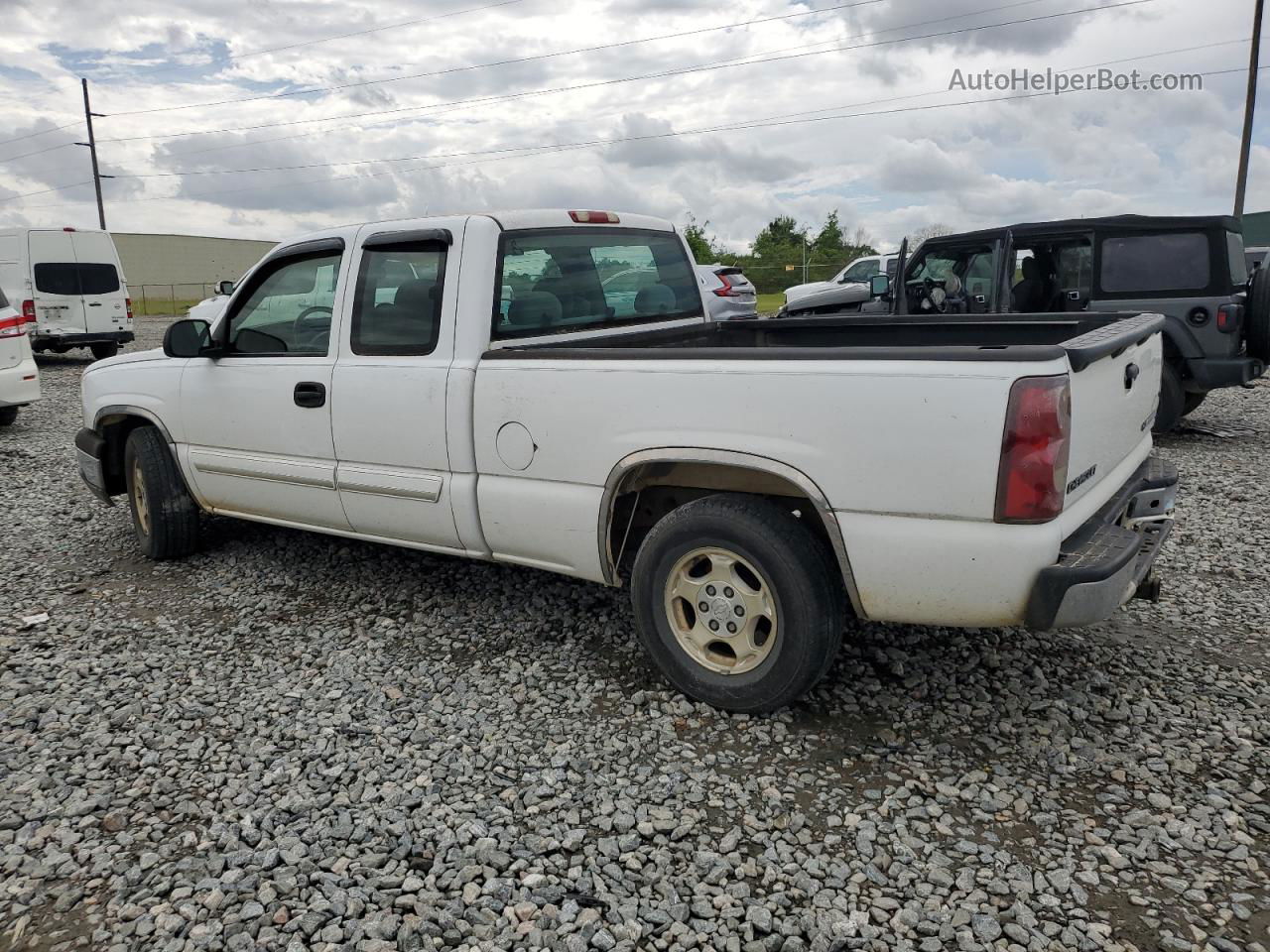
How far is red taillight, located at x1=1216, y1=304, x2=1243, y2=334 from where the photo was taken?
25.7ft

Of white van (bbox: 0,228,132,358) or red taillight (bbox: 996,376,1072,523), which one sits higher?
white van (bbox: 0,228,132,358)

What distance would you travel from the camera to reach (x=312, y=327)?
15.2 ft

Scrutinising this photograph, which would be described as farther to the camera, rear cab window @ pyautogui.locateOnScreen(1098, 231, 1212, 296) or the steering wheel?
rear cab window @ pyautogui.locateOnScreen(1098, 231, 1212, 296)

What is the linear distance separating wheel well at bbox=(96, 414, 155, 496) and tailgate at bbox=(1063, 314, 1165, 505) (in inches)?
199

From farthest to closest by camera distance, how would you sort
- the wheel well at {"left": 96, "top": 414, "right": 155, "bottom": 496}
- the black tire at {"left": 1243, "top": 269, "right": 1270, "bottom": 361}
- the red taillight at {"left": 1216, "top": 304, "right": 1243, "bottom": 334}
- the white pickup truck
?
the red taillight at {"left": 1216, "top": 304, "right": 1243, "bottom": 334}, the black tire at {"left": 1243, "top": 269, "right": 1270, "bottom": 361}, the wheel well at {"left": 96, "top": 414, "right": 155, "bottom": 496}, the white pickup truck

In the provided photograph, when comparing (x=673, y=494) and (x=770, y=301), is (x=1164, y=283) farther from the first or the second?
(x=770, y=301)

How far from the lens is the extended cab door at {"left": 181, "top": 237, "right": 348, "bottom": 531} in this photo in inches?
178

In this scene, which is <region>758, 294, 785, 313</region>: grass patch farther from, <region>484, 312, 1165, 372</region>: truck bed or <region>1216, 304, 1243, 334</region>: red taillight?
<region>484, 312, 1165, 372</region>: truck bed

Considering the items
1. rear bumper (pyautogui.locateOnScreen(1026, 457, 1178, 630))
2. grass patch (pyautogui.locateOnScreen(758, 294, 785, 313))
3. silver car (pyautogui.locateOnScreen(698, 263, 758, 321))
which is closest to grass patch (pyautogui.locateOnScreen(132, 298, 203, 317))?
grass patch (pyautogui.locateOnScreen(758, 294, 785, 313))

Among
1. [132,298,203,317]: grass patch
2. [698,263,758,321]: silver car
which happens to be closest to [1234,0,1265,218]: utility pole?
[698,263,758,321]: silver car

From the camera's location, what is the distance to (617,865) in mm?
2727

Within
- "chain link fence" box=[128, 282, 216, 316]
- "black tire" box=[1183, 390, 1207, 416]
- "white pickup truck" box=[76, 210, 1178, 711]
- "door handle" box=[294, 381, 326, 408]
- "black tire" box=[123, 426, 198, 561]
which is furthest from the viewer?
"chain link fence" box=[128, 282, 216, 316]

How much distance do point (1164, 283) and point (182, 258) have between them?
7227cm

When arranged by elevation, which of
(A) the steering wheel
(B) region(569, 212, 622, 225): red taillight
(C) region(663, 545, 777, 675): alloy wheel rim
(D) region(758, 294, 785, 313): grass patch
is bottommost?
(C) region(663, 545, 777, 675): alloy wheel rim
